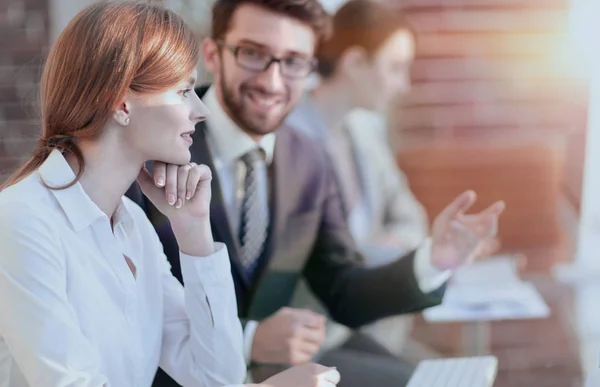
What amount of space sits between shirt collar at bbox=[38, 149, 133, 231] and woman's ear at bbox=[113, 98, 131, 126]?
0.31ft

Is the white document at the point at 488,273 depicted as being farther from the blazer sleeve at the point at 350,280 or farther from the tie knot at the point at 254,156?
the tie knot at the point at 254,156

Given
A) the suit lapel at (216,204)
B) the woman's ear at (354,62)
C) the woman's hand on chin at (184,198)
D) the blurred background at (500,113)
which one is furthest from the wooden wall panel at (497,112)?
the woman's hand on chin at (184,198)

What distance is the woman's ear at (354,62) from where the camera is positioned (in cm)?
303

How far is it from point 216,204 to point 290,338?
11.6 inches

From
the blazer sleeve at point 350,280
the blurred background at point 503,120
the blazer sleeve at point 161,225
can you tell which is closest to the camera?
the blazer sleeve at point 161,225

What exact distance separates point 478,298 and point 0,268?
145cm

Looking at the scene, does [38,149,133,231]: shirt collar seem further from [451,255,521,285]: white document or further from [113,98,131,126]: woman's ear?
[451,255,521,285]: white document

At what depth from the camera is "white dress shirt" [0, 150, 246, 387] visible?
1.08m

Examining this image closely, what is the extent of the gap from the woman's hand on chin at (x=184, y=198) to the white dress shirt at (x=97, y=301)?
0.10 feet

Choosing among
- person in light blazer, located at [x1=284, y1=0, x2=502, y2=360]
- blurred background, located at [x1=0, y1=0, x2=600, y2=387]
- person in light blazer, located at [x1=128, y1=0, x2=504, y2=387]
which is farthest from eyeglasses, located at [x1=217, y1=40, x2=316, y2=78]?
blurred background, located at [x1=0, y1=0, x2=600, y2=387]

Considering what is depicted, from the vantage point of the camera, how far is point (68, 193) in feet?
3.76

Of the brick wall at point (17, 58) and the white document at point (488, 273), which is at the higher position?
the brick wall at point (17, 58)

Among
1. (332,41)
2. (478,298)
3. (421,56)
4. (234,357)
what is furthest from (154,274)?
(421,56)

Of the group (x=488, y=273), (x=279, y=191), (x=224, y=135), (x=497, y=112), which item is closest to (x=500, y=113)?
(x=497, y=112)
